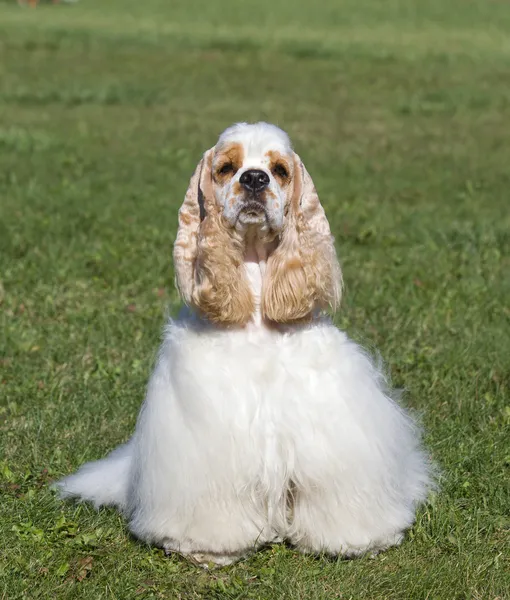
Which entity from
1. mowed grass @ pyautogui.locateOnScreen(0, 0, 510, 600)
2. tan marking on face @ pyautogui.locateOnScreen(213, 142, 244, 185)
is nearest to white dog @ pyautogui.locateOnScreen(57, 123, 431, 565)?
tan marking on face @ pyautogui.locateOnScreen(213, 142, 244, 185)

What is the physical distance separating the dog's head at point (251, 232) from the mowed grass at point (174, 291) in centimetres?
113

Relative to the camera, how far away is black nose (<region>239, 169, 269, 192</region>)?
4.01m

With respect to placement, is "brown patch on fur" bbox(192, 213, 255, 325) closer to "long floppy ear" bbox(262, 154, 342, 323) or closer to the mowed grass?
"long floppy ear" bbox(262, 154, 342, 323)

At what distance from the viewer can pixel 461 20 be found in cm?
3422

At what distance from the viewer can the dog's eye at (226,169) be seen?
412 centimetres

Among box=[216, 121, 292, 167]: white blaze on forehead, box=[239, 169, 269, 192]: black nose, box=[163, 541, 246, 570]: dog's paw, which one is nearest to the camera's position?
box=[239, 169, 269, 192]: black nose

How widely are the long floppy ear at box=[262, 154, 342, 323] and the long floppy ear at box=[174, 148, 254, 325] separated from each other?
0.12 meters

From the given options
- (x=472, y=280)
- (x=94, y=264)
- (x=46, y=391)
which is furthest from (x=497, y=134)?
(x=46, y=391)

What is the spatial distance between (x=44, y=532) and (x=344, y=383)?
1.52m

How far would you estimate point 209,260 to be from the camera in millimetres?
4129

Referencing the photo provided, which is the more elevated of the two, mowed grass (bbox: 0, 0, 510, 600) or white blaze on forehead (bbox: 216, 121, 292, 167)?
white blaze on forehead (bbox: 216, 121, 292, 167)

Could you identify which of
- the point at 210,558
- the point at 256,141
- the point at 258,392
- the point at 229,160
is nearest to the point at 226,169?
the point at 229,160

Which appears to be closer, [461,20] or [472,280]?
[472,280]

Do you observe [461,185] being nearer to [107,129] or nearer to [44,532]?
[107,129]
